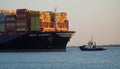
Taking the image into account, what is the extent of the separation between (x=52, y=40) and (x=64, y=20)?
21.8ft

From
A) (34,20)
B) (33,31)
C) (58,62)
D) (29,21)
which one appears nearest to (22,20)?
(29,21)

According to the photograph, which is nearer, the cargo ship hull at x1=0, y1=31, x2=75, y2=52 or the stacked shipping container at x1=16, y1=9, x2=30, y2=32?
the stacked shipping container at x1=16, y1=9, x2=30, y2=32

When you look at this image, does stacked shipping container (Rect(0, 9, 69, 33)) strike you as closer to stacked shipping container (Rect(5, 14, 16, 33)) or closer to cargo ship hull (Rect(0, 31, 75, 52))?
stacked shipping container (Rect(5, 14, 16, 33))

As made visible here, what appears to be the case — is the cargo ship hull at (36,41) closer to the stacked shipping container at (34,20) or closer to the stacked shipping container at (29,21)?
the stacked shipping container at (34,20)

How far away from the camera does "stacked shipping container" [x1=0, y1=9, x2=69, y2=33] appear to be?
362 feet

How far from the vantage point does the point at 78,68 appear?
66.9 meters

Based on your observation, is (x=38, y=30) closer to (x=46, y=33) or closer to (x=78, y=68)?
(x=46, y=33)

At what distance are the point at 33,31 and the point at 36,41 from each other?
2.77 meters

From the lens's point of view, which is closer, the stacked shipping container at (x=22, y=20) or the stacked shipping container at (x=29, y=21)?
the stacked shipping container at (x=29, y=21)

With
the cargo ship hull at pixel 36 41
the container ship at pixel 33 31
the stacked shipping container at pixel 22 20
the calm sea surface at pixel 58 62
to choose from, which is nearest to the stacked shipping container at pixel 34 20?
the container ship at pixel 33 31

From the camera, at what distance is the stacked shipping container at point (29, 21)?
11025cm

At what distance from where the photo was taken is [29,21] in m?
111

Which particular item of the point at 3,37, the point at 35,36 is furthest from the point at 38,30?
the point at 3,37

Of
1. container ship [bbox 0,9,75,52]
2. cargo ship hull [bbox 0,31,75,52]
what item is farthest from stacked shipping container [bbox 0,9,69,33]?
cargo ship hull [bbox 0,31,75,52]
